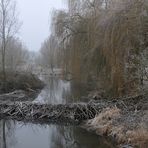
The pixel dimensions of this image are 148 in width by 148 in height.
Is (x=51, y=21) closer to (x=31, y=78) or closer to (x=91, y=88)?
(x=91, y=88)

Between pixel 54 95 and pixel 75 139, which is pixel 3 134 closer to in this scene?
A: pixel 75 139

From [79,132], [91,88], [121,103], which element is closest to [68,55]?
[91,88]

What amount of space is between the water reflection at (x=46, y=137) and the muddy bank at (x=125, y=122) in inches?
20.8

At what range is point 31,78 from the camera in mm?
37562

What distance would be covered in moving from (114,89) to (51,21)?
10.4m

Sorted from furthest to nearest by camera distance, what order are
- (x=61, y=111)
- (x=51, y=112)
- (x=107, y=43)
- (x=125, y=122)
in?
(x=51, y=112)
(x=61, y=111)
(x=107, y=43)
(x=125, y=122)

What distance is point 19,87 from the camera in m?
A: 33.8

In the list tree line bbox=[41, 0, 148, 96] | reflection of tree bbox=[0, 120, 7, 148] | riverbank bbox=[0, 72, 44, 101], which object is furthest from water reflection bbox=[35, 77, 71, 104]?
reflection of tree bbox=[0, 120, 7, 148]

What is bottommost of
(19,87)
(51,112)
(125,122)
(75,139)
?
(75,139)

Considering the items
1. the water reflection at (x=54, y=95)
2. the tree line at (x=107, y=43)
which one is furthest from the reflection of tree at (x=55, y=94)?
the tree line at (x=107, y=43)

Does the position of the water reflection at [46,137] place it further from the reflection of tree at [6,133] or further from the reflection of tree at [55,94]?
the reflection of tree at [55,94]

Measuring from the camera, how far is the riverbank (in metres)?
30.2

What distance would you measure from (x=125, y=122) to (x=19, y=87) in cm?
1982

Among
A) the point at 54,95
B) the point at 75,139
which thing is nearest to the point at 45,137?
the point at 75,139
